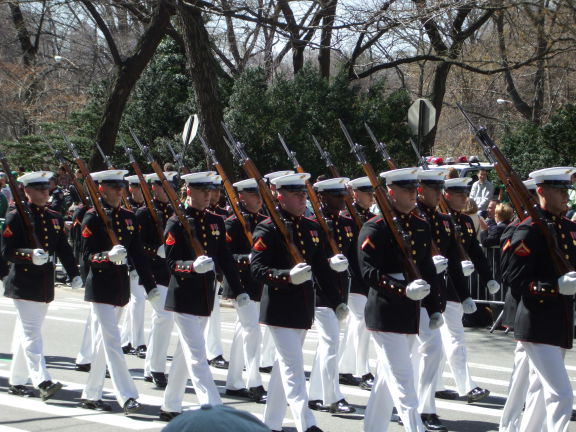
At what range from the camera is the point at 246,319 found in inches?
351

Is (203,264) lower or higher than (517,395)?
higher

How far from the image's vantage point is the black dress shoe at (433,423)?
24.2ft

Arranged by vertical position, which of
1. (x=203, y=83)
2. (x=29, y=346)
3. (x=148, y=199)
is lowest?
(x=29, y=346)

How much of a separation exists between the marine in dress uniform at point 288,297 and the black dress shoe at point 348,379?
2.40 meters

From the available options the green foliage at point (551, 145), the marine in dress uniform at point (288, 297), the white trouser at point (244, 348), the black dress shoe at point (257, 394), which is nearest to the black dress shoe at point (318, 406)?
the black dress shoe at point (257, 394)

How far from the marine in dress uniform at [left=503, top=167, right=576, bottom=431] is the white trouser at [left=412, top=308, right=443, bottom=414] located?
113 centimetres

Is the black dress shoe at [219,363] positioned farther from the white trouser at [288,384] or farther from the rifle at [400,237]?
the rifle at [400,237]

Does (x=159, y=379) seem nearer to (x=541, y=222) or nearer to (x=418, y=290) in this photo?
(x=418, y=290)

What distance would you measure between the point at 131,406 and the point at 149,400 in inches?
29.3

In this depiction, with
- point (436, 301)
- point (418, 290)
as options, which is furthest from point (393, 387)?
point (436, 301)

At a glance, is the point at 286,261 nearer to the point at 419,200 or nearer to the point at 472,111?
the point at 419,200

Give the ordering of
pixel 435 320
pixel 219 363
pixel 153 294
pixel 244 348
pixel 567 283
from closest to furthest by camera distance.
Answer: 1. pixel 567 283
2. pixel 435 320
3. pixel 153 294
4. pixel 244 348
5. pixel 219 363

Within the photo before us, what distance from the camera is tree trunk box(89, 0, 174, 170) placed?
65.8 ft

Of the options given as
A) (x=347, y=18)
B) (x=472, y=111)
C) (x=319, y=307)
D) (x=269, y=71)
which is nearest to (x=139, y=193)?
(x=319, y=307)
